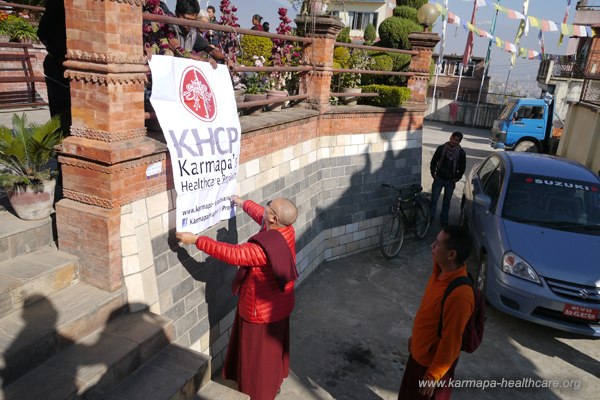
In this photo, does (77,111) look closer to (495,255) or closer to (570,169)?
(495,255)

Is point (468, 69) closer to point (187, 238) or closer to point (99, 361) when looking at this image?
point (187, 238)

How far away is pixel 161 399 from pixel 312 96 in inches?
189

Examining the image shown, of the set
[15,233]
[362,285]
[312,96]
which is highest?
[312,96]

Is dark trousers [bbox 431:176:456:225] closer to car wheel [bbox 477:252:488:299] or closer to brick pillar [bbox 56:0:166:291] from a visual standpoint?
car wheel [bbox 477:252:488:299]

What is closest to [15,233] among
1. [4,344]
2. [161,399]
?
[4,344]

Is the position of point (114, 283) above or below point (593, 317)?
above

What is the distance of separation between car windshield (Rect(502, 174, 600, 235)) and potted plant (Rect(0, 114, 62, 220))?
17.3 feet

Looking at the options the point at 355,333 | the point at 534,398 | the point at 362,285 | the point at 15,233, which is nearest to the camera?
the point at 15,233

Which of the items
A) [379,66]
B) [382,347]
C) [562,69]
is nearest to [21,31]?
[379,66]

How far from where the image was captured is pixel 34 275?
9.29ft

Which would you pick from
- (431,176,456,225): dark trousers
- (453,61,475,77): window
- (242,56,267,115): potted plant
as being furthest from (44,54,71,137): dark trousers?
(453,61,475,77): window

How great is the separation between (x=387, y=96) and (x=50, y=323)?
6750 mm

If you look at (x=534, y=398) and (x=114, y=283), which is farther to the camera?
(x=534, y=398)

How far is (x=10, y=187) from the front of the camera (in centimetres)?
310
